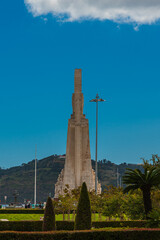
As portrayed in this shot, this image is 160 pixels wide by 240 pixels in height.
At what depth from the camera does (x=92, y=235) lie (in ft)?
61.3

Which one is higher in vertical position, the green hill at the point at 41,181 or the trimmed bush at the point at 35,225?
the green hill at the point at 41,181

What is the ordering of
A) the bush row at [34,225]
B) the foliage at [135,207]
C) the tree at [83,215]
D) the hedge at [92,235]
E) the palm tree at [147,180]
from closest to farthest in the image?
the hedge at [92,235], the tree at [83,215], the palm tree at [147,180], the bush row at [34,225], the foliage at [135,207]

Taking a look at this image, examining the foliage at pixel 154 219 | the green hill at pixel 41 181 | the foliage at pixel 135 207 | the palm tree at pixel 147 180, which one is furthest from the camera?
the green hill at pixel 41 181

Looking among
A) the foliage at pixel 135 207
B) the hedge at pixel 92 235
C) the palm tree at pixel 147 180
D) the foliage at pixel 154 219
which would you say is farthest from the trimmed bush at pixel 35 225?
the hedge at pixel 92 235

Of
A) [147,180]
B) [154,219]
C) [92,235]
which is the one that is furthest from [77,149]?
[92,235]

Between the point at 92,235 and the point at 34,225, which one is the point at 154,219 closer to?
the point at 92,235

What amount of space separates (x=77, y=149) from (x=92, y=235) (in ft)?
127

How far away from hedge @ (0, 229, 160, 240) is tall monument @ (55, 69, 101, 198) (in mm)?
38164

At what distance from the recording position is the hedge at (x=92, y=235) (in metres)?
18.6

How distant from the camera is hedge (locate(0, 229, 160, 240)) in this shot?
18.6 m

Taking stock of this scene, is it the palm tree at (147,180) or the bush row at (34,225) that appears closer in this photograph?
the palm tree at (147,180)

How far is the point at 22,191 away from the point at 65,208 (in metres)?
120

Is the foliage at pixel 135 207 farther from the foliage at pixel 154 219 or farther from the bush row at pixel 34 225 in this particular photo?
the foliage at pixel 154 219

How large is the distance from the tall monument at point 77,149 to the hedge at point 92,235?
38164mm
